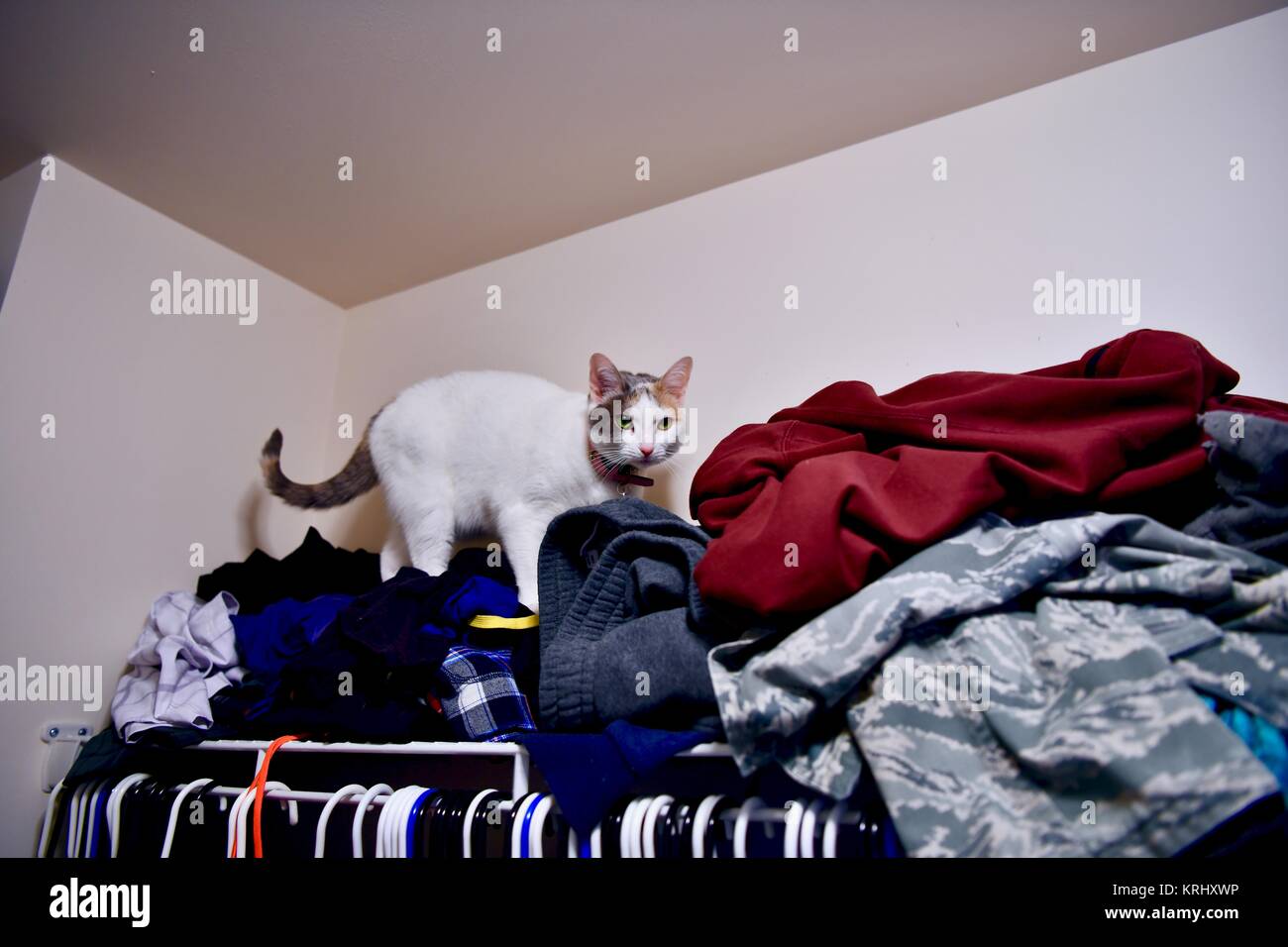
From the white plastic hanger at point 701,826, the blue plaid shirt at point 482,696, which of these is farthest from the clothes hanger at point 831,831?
the blue plaid shirt at point 482,696

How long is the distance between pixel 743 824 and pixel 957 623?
25 cm

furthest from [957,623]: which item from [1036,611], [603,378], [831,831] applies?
[603,378]

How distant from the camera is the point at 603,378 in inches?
46.1

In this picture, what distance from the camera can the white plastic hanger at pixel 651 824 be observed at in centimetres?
67

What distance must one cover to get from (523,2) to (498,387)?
23.2 inches

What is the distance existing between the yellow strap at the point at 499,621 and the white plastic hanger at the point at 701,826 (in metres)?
0.41

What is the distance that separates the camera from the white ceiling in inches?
42.2

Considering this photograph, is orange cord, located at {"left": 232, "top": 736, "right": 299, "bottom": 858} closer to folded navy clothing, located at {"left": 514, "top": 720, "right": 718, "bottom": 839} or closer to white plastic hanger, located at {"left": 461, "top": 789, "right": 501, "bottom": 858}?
white plastic hanger, located at {"left": 461, "top": 789, "right": 501, "bottom": 858}

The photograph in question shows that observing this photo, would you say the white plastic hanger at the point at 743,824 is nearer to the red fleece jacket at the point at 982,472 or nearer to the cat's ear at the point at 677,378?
the red fleece jacket at the point at 982,472

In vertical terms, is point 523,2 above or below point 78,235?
above
